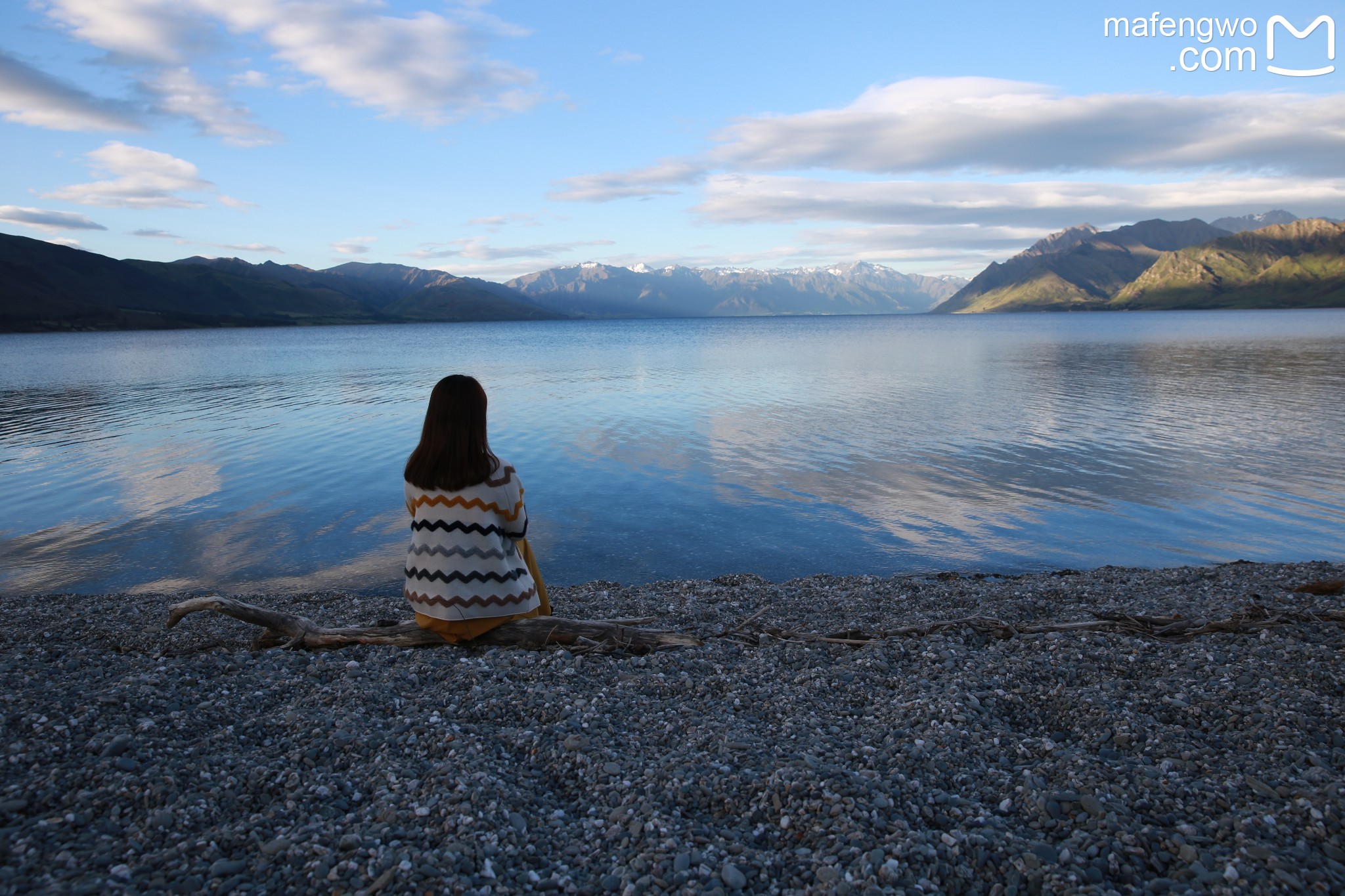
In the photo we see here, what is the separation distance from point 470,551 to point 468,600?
783mm

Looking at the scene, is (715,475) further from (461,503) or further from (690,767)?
(690,767)

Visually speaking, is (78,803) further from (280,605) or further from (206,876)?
(280,605)

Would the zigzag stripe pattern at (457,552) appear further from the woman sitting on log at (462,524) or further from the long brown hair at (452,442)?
the long brown hair at (452,442)

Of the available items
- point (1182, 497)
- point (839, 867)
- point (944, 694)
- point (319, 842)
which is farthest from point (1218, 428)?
point (319, 842)

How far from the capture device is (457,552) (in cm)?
750

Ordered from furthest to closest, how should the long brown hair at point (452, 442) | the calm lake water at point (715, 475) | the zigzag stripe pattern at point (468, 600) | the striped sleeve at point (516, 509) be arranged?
the calm lake water at point (715, 475)
the zigzag stripe pattern at point (468, 600)
the striped sleeve at point (516, 509)
the long brown hair at point (452, 442)

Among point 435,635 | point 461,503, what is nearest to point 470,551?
point 461,503

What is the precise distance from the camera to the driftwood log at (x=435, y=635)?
8.23 meters

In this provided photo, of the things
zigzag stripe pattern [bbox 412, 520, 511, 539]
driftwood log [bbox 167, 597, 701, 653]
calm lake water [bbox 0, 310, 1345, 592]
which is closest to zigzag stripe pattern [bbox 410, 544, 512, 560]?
zigzag stripe pattern [bbox 412, 520, 511, 539]

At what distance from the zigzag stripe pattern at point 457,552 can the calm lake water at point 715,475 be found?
7.28 m

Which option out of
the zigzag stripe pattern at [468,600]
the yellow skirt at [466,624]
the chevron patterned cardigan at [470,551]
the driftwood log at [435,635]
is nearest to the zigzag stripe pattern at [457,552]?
the chevron patterned cardigan at [470,551]

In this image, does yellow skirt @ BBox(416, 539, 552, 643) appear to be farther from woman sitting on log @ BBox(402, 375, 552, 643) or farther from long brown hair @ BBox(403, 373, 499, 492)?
long brown hair @ BBox(403, 373, 499, 492)

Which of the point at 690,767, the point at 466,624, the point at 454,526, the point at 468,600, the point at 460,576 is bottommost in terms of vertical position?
the point at 690,767

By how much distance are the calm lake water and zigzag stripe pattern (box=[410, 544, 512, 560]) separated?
7.28 m
